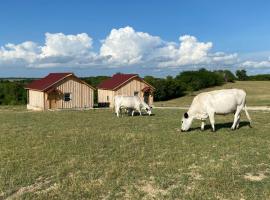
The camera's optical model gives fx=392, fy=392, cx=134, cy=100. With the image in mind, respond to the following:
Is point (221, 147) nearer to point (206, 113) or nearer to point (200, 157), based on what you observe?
point (200, 157)

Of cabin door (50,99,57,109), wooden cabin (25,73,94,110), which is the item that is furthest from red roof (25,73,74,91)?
cabin door (50,99,57,109)

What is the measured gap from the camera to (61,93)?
143 feet

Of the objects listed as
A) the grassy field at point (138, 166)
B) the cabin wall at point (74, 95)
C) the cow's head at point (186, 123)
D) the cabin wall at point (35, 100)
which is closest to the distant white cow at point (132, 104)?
the cow's head at point (186, 123)

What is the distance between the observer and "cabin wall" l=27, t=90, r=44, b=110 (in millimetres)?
43750

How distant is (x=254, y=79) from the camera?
327 feet

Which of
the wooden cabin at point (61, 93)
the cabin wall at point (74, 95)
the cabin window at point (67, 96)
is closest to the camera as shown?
the wooden cabin at point (61, 93)

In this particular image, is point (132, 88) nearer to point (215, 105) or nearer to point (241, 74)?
point (215, 105)

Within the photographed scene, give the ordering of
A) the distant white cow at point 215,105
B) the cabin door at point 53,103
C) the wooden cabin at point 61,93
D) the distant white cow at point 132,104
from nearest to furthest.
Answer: the distant white cow at point 215,105 → the distant white cow at point 132,104 → the wooden cabin at point 61,93 → the cabin door at point 53,103

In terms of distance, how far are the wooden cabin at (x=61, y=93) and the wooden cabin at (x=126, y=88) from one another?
376 cm

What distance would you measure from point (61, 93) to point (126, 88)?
8.98 meters

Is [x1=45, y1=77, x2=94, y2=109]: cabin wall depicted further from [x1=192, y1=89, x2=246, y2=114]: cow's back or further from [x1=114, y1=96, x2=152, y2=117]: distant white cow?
[x1=192, y1=89, x2=246, y2=114]: cow's back


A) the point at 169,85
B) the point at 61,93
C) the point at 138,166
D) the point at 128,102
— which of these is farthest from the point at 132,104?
the point at 169,85

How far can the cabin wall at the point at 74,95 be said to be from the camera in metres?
43.7

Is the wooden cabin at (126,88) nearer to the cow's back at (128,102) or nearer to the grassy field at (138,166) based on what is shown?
the cow's back at (128,102)
